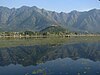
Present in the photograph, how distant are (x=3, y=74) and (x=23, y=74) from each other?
4.19 meters

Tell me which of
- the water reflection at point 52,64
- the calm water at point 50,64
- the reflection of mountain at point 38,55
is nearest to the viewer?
the calm water at point 50,64

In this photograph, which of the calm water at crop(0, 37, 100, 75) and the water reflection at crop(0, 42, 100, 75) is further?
the water reflection at crop(0, 42, 100, 75)

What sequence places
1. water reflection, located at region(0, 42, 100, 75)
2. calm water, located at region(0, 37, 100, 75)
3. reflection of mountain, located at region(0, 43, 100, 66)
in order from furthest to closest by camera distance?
reflection of mountain, located at region(0, 43, 100, 66) → water reflection, located at region(0, 42, 100, 75) → calm water, located at region(0, 37, 100, 75)

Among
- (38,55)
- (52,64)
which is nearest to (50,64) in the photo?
(52,64)

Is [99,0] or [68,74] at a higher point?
[99,0]

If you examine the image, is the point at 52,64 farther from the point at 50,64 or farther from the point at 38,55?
the point at 38,55

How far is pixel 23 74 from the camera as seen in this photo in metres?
44.4

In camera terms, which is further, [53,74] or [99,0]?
[53,74]

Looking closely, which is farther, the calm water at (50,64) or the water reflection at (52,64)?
the water reflection at (52,64)

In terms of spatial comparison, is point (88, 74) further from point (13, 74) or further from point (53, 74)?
point (13, 74)

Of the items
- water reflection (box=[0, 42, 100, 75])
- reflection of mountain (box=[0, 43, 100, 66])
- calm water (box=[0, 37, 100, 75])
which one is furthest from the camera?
reflection of mountain (box=[0, 43, 100, 66])

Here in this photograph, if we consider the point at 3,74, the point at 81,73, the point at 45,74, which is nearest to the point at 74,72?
the point at 81,73

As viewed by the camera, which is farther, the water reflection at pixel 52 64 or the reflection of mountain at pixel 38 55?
Result: the reflection of mountain at pixel 38 55

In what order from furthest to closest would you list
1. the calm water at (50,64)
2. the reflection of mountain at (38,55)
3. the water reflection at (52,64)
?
the reflection of mountain at (38,55), the water reflection at (52,64), the calm water at (50,64)
